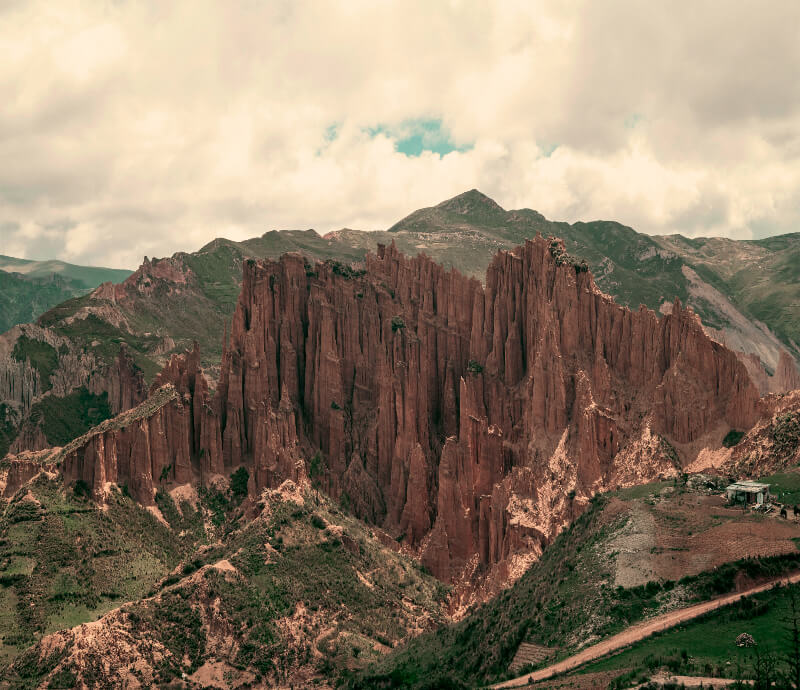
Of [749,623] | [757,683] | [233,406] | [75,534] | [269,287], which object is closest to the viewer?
[757,683]

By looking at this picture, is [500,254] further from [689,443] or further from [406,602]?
[406,602]

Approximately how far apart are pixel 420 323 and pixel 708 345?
168 feet

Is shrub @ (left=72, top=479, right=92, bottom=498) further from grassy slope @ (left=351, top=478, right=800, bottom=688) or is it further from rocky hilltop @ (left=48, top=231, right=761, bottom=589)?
grassy slope @ (left=351, top=478, right=800, bottom=688)

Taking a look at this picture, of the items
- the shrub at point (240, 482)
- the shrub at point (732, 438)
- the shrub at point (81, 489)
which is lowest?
the shrub at point (240, 482)

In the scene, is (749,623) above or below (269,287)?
below

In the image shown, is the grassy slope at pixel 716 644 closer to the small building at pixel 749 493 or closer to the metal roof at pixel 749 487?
the small building at pixel 749 493

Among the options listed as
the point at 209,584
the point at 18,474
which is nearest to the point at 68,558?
the point at 209,584

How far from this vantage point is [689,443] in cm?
10856

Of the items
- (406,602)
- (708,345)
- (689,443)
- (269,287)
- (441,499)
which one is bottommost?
(406,602)

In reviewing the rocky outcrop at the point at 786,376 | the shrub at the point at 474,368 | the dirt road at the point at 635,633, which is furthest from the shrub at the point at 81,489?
the rocky outcrop at the point at 786,376

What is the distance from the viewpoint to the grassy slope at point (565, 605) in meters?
70.7

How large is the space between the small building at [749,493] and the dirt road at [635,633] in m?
13.6

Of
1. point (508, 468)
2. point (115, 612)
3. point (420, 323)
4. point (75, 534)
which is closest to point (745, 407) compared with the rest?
point (508, 468)

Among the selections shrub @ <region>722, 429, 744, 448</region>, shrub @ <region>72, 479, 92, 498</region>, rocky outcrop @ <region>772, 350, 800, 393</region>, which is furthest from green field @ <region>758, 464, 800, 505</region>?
rocky outcrop @ <region>772, 350, 800, 393</region>
